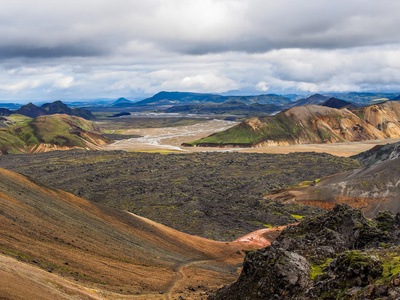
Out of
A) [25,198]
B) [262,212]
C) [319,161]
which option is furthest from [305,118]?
[25,198]

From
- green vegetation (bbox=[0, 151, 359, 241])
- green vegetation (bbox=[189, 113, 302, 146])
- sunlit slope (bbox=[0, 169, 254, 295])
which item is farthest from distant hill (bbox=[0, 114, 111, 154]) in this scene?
sunlit slope (bbox=[0, 169, 254, 295])

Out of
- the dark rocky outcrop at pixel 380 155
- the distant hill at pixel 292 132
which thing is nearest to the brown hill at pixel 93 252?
the dark rocky outcrop at pixel 380 155

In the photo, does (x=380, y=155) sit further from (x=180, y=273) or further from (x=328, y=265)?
(x=328, y=265)

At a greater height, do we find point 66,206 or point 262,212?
point 66,206

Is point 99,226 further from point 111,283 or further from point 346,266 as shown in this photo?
point 346,266

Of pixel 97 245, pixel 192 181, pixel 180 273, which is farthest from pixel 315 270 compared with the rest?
pixel 192 181
